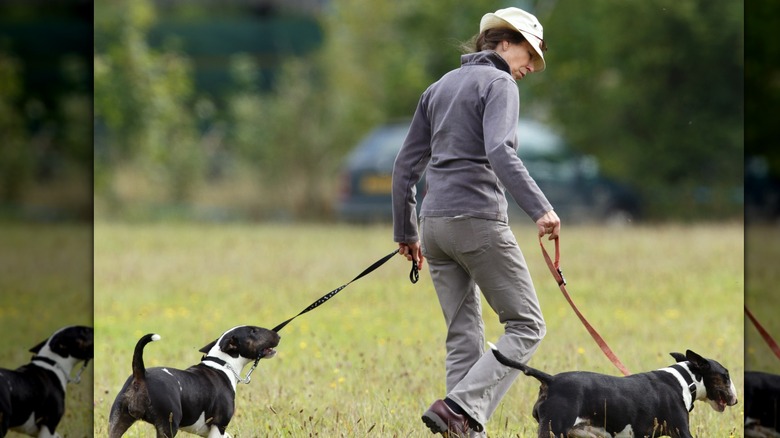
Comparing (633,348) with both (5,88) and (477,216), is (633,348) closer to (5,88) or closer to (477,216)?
(477,216)

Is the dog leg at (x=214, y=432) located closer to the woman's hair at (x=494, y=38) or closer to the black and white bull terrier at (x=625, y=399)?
the black and white bull terrier at (x=625, y=399)

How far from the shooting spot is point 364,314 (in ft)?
33.1

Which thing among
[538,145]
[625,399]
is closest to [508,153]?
[625,399]

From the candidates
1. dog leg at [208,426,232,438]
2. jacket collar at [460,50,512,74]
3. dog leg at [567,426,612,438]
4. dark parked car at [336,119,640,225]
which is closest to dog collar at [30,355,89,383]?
dog leg at [208,426,232,438]

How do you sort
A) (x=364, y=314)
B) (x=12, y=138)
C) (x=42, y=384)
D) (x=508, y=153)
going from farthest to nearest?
1. (x=364, y=314)
2. (x=508, y=153)
3. (x=42, y=384)
4. (x=12, y=138)

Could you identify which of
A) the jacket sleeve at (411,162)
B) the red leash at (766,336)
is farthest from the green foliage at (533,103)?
the red leash at (766,336)

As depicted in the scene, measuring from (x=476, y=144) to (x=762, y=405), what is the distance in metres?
1.52

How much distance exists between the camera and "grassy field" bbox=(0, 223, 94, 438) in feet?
11.3

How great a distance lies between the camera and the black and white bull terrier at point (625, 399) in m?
4.63

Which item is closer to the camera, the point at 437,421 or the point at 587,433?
the point at 587,433

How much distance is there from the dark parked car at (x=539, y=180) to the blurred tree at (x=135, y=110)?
194 inches

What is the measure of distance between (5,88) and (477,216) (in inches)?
81.6

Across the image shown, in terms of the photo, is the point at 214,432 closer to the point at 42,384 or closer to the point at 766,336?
the point at 42,384

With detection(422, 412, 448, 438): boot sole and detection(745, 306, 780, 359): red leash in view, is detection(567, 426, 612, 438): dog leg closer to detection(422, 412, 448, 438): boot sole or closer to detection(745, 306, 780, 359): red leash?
detection(422, 412, 448, 438): boot sole
